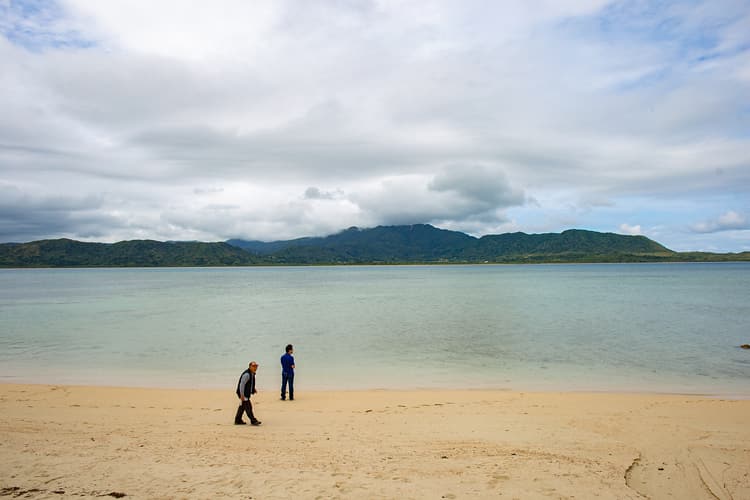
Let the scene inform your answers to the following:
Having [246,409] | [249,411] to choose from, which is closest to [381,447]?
[249,411]

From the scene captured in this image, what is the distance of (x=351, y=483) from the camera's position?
9.93 metres

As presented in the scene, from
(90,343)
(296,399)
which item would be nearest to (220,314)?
(90,343)

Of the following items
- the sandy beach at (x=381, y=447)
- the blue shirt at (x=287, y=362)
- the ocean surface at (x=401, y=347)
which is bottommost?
the ocean surface at (x=401, y=347)

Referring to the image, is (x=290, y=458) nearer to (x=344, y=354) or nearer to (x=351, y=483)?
(x=351, y=483)

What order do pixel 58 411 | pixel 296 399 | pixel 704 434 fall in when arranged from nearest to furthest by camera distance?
pixel 704 434
pixel 58 411
pixel 296 399

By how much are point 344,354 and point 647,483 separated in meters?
23.5

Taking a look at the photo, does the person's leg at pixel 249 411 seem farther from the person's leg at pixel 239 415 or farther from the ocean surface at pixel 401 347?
the ocean surface at pixel 401 347

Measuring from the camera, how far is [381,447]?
12602 mm

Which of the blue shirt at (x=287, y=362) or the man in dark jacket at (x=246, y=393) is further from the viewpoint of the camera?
the blue shirt at (x=287, y=362)

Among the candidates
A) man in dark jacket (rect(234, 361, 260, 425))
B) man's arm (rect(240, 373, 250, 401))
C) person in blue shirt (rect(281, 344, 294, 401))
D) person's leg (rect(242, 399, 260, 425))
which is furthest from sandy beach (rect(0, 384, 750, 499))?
→ man's arm (rect(240, 373, 250, 401))

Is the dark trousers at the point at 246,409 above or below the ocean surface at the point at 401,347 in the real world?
above

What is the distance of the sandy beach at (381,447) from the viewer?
9.80 m

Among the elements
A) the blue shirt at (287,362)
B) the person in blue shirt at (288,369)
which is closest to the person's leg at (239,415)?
the person in blue shirt at (288,369)

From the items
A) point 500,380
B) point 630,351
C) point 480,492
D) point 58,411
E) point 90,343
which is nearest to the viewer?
point 480,492
